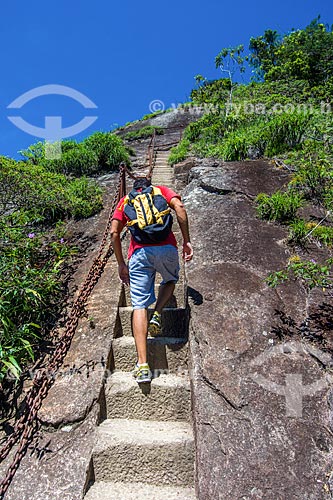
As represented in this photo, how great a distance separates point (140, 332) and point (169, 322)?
0.68 m

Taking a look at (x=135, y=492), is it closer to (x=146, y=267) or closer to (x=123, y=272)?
(x=146, y=267)

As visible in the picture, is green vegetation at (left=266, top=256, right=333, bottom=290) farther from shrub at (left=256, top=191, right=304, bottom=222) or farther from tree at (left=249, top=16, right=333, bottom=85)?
tree at (left=249, top=16, right=333, bottom=85)

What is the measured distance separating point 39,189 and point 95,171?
8.33ft

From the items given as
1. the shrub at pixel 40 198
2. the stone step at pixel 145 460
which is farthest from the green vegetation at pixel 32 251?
the stone step at pixel 145 460

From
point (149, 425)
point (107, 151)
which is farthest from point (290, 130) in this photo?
point (149, 425)

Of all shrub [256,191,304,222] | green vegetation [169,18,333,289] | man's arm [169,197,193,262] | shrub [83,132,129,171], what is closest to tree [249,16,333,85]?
green vegetation [169,18,333,289]

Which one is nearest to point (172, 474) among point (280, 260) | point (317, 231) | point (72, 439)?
point (72, 439)

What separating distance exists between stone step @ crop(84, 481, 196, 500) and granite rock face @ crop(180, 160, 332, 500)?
282mm

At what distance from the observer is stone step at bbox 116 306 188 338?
3398mm

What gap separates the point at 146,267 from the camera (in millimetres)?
2945

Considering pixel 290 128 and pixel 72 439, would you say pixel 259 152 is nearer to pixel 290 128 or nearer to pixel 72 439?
pixel 290 128

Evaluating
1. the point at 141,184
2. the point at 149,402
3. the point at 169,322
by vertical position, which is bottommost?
the point at 149,402

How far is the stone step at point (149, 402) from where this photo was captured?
2.74 meters

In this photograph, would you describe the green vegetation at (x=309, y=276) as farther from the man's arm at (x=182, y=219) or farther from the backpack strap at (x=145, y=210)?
the backpack strap at (x=145, y=210)
